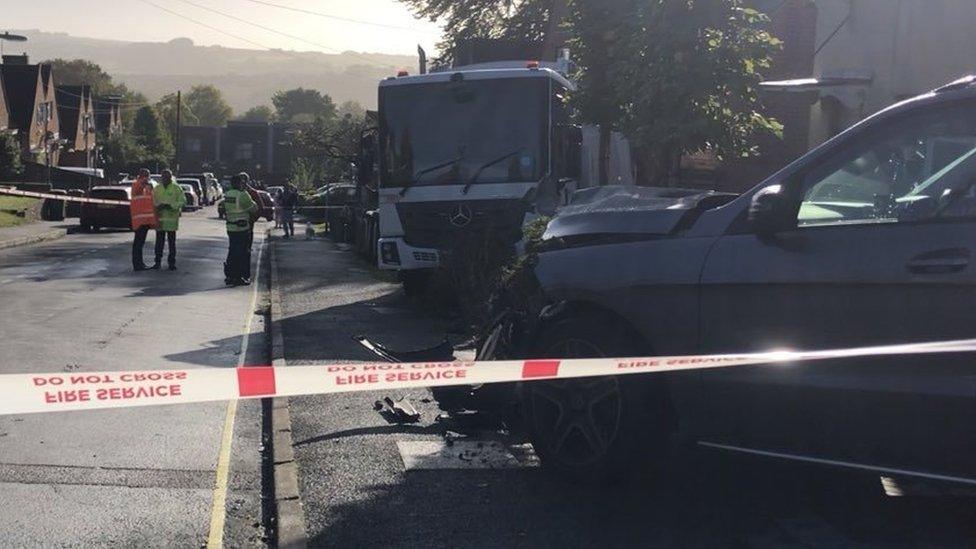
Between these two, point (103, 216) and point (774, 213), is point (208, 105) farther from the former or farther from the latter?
point (774, 213)

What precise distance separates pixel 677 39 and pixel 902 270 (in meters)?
7.73

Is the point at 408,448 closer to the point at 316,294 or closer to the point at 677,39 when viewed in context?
the point at 677,39

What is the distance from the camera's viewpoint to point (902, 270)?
4859 mm

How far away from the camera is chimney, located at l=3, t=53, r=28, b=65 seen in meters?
74.6

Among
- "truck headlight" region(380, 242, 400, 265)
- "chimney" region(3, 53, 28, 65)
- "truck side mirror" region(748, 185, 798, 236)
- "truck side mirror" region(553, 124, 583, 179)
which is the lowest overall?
"truck headlight" region(380, 242, 400, 265)

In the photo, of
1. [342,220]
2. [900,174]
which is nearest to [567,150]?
[900,174]

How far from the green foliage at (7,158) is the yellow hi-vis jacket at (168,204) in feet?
110

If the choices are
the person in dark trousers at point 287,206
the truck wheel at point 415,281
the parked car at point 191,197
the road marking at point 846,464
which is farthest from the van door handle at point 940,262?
the parked car at point 191,197

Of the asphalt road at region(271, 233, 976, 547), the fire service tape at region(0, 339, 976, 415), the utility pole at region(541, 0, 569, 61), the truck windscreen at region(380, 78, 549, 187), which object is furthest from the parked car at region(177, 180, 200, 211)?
the fire service tape at region(0, 339, 976, 415)

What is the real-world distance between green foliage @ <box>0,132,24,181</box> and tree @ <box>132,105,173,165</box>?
4125cm

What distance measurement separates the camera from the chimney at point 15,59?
7464 cm

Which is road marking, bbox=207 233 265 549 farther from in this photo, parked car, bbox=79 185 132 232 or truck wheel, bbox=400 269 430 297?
parked car, bbox=79 185 132 232

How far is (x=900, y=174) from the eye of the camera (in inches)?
212

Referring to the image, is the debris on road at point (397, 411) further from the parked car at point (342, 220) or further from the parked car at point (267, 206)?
the parked car at point (267, 206)
